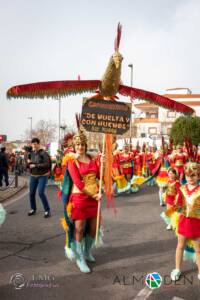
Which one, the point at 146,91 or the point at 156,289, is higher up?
the point at 146,91

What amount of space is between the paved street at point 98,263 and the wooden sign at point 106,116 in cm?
182

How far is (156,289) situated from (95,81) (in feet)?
8.57

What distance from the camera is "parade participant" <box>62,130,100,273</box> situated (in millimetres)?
3930

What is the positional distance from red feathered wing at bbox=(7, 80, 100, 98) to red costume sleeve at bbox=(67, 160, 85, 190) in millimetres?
891

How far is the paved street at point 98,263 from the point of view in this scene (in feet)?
11.0

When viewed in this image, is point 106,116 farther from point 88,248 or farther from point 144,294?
point 144,294

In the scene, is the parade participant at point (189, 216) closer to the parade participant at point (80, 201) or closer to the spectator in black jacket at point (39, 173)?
the parade participant at point (80, 201)

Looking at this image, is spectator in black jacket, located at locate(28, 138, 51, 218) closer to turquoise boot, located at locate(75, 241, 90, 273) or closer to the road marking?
turquoise boot, located at locate(75, 241, 90, 273)

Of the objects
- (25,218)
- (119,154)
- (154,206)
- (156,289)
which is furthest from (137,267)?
(119,154)

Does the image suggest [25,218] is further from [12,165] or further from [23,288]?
[12,165]

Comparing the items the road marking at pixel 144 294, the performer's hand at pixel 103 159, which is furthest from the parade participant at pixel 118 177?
the road marking at pixel 144 294

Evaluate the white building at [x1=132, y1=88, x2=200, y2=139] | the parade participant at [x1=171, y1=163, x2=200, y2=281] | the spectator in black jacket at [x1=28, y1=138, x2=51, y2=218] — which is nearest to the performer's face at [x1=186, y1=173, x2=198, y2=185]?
the parade participant at [x1=171, y1=163, x2=200, y2=281]

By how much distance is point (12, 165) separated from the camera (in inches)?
914

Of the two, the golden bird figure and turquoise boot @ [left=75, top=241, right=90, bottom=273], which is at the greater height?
the golden bird figure
